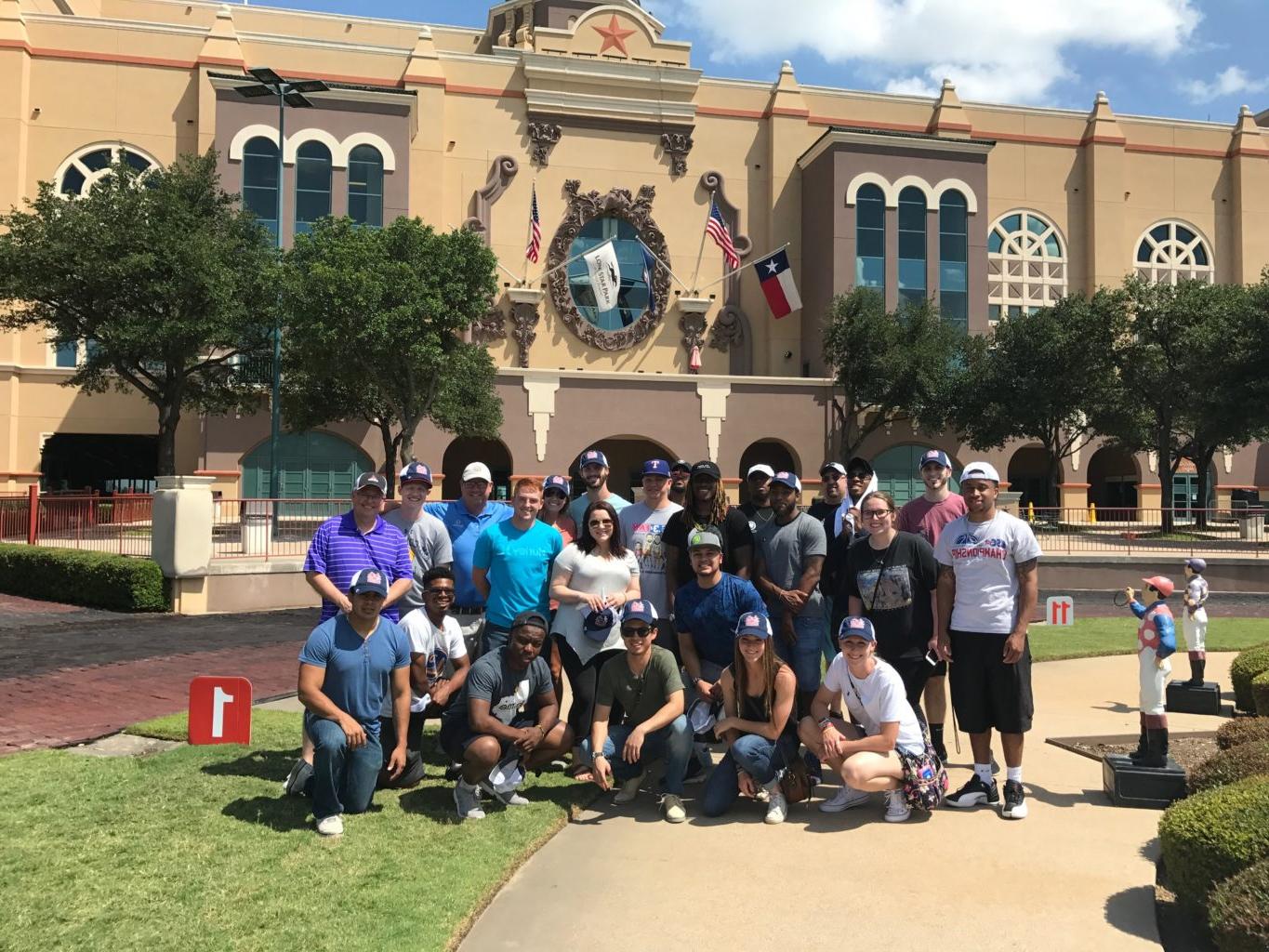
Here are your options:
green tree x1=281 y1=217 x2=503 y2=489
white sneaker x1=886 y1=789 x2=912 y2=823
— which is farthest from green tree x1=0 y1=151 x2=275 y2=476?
white sneaker x1=886 y1=789 x2=912 y2=823

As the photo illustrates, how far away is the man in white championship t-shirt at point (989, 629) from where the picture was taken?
18.3ft

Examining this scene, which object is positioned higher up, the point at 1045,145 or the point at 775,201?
the point at 1045,145

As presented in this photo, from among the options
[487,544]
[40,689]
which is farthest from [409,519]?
[40,689]

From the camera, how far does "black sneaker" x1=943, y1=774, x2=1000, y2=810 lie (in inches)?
224

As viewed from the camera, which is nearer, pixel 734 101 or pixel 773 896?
pixel 773 896

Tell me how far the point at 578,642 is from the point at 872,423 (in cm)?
2800

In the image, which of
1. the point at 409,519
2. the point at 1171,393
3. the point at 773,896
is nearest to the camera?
the point at 773,896

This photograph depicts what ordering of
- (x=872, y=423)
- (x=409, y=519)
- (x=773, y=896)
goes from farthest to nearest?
(x=872, y=423)
(x=409, y=519)
(x=773, y=896)

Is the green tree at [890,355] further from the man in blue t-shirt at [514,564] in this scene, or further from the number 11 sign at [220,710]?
the number 11 sign at [220,710]

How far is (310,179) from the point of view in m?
31.4

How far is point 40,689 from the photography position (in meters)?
8.93

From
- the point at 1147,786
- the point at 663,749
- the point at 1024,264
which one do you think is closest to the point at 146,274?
the point at 663,749

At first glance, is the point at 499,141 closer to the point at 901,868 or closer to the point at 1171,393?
the point at 1171,393

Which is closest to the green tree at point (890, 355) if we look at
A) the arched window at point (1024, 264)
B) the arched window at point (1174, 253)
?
the arched window at point (1024, 264)
